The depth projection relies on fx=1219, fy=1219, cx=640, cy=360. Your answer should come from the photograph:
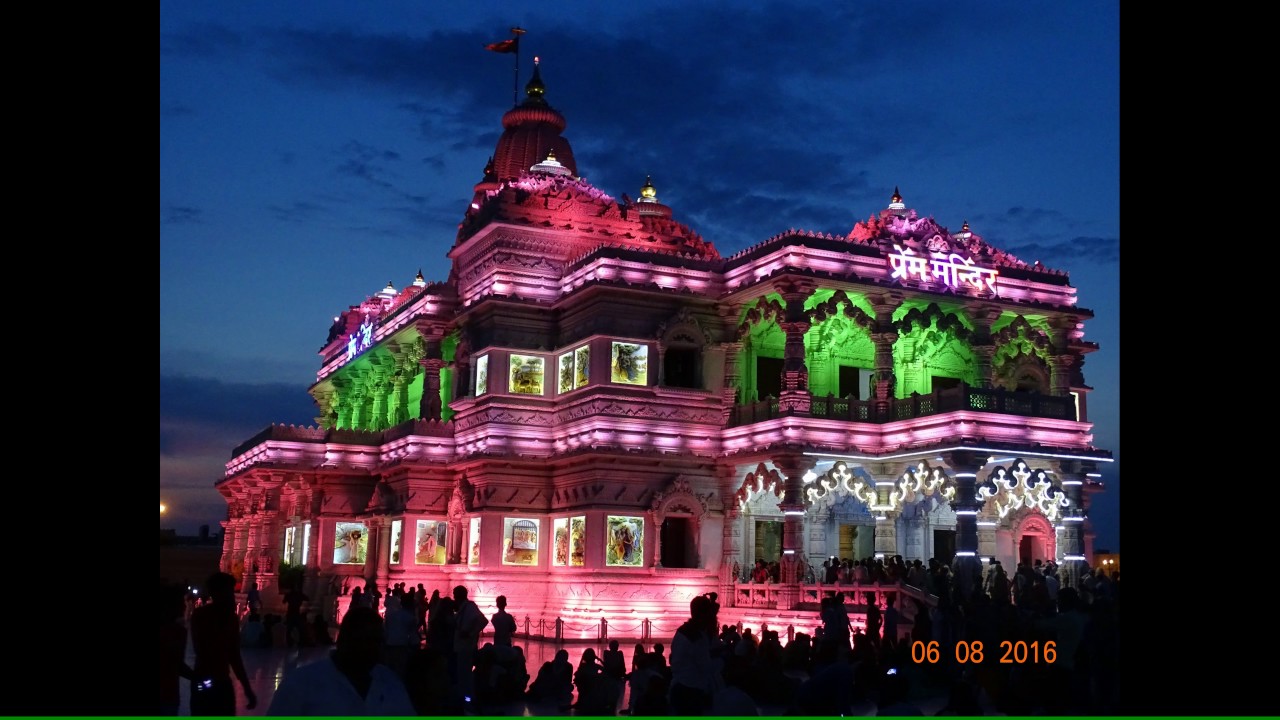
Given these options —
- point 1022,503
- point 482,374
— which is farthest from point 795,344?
point 482,374

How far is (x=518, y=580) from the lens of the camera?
3753 centimetres

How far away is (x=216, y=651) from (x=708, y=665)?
4.69 m

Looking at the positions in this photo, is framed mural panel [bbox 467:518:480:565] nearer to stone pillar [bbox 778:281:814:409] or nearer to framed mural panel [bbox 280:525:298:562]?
stone pillar [bbox 778:281:814:409]

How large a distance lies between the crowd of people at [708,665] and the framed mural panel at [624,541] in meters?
8.53

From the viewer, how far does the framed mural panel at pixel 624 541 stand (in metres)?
35.8

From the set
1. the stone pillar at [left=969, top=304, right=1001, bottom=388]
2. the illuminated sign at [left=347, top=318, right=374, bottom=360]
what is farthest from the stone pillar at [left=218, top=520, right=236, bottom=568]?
the stone pillar at [left=969, top=304, right=1001, bottom=388]

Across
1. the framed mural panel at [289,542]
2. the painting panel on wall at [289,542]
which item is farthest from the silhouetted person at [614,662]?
the painting panel on wall at [289,542]

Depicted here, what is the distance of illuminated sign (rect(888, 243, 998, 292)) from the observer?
119ft

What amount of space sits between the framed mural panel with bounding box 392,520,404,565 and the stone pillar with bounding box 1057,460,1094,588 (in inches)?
821

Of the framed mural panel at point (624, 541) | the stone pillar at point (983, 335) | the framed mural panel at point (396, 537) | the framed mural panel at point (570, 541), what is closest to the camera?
the framed mural panel at point (624, 541)

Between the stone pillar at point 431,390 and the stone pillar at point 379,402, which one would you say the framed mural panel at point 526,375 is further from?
the stone pillar at point 379,402

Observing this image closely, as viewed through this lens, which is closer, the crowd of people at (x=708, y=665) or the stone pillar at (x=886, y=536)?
the crowd of people at (x=708, y=665)
